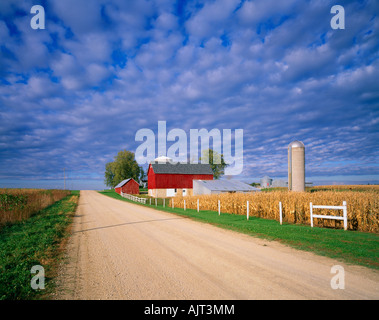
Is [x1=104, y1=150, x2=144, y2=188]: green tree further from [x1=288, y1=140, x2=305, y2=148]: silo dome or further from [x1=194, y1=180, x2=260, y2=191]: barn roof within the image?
[x1=288, y1=140, x2=305, y2=148]: silo dome

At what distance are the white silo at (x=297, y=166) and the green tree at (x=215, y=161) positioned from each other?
54485 millimetres

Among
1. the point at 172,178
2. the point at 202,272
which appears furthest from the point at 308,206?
the point at 172,178

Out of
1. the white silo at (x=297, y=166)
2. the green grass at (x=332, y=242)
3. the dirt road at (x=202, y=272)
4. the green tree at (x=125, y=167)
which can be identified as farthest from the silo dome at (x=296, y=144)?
the green tree at (x=125, y=167)

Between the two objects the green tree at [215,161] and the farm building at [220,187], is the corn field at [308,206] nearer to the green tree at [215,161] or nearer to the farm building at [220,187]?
the farm building at [220,187]

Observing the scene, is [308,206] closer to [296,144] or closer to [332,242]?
[332,242]

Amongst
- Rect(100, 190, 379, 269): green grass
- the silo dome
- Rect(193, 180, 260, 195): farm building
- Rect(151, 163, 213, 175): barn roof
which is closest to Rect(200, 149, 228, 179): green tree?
Rect(151, 163, 213, 175): barn roof

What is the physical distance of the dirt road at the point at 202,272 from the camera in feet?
15.5

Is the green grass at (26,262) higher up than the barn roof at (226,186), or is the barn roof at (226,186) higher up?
the barn roof at (226,186)

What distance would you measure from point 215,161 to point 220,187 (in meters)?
45.9

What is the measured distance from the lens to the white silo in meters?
27.3

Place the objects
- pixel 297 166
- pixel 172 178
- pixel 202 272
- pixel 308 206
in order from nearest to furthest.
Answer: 1. pixel 202 272
2. pixel 308 206
3. pixel 297 166
4. pixel 172 178

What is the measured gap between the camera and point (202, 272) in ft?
19.4

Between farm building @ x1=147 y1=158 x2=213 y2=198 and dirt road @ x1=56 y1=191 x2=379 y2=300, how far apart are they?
45.7 meters
